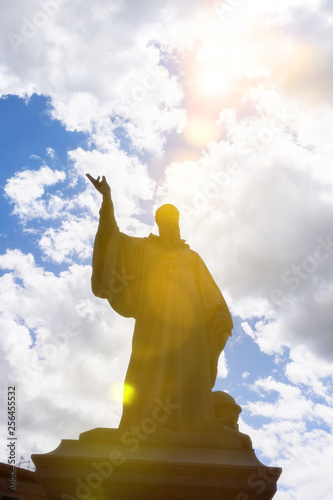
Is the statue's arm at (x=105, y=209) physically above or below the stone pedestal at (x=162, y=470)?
above

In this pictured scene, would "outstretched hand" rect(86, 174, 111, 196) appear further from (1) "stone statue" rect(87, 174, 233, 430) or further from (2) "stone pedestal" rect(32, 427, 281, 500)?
(2) "stone pedestal" rect(32, 427, 281, 500)

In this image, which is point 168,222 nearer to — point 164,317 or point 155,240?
point 155,240

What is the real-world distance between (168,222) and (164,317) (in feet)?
5.38

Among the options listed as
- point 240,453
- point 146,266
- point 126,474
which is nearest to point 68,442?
point 126,474

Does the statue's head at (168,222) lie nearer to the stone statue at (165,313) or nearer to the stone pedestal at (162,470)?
the stone statue at (165,313)

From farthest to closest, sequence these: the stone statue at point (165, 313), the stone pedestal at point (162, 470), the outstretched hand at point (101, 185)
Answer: the outstretched hand at point (101, 185) < the stone statue at point (165, 313) < the stone pedestal at point (162, 470)

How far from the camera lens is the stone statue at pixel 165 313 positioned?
579 cm

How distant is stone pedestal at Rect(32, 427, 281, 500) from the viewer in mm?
4633

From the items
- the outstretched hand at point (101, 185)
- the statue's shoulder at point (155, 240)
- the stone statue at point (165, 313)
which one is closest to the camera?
the stone statue at point (165, 313)

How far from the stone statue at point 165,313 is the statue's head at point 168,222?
0.05ft

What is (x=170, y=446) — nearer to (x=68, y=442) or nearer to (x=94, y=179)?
(x=68, y=442)

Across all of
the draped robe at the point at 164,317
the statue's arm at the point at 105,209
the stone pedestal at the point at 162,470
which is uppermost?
the statue's arm at the point at 105,209

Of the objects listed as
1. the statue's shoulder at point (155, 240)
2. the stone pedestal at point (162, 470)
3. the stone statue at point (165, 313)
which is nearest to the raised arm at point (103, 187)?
the stone statue at point (165, 313)

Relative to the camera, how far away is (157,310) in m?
6.45
